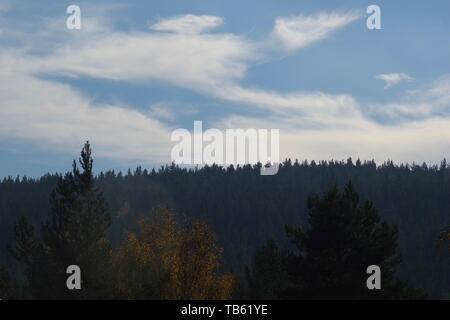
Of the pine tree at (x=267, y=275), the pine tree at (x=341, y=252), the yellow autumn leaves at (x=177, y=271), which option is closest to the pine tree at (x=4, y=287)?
the yellow autumn leaves at (x=177, y=271)

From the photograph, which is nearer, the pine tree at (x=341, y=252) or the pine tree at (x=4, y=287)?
the pine tree at (x=341, y=252)

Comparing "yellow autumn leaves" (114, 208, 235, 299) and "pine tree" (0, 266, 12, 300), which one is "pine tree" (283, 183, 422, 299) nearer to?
"yellow autumn leaves" (114, 208, 235, 299)

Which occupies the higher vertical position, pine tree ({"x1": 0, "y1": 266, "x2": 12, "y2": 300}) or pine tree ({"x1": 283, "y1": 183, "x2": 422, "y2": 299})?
pine tree ({"x1": 283, "y1": 183, "x2": 422, "y2": 299})

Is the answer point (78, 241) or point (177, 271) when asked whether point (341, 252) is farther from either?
point (78, 241)

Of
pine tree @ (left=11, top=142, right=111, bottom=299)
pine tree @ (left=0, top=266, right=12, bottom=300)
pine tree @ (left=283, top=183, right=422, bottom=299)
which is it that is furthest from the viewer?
pine tree @ (left=0, top=266, right=12, bottom=300)

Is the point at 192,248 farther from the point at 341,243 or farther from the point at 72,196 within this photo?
the point at 341,243

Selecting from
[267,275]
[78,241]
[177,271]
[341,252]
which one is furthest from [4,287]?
[341,252]

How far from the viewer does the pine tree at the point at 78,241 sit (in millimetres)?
46188

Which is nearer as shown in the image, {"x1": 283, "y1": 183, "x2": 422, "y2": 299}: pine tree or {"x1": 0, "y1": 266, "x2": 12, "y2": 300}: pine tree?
{"x1": 283, "y1": 183, "x2": 422, "y2": 299}: pine tree

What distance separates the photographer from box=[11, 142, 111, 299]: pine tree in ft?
152

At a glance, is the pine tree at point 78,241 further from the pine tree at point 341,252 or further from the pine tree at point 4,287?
the pine tree at point 341,252

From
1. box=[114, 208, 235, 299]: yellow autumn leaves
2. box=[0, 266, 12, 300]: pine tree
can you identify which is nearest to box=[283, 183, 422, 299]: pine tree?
box=[114, 208, 235, 299]: yellow autumn leaves

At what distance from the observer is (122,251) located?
57.3 m
